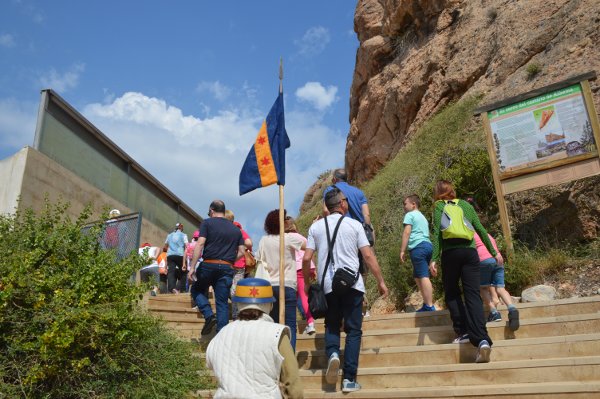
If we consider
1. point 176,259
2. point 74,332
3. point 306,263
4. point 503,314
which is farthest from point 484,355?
Answer: point 176,259

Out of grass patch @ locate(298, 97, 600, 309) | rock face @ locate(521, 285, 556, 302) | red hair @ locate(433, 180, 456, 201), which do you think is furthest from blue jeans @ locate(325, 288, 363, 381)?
grass patch @ locate(298, 97, 600, 309)

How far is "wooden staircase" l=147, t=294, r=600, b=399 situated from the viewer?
4.71 meters

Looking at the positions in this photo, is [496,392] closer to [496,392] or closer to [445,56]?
[496,392]

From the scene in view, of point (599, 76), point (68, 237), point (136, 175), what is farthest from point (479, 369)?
point (136, 175)

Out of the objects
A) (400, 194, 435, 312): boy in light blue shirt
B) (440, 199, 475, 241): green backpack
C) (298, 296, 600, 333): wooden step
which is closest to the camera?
(440, 199, 475, 241): green backpack

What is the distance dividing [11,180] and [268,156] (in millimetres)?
8446

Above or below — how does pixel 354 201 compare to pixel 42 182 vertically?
below

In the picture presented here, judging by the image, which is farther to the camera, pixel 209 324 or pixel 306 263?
pixel 209 324

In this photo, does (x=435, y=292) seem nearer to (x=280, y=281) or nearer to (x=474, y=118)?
(x=280, y=281)

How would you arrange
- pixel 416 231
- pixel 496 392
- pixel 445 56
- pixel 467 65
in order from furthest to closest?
pixel 445 56 → pixel 467 65 → pixel 416 231 → pixel 496 392

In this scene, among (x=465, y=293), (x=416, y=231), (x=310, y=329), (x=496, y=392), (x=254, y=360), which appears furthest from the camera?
(x=416, y=231)

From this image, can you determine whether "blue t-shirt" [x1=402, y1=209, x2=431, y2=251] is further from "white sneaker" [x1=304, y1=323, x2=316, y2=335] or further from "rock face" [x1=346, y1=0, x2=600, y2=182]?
"rock face" [x1=346, y1=0, x2=600, y2=182]

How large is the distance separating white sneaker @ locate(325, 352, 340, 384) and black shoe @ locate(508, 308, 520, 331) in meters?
1.98

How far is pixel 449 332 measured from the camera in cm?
614
